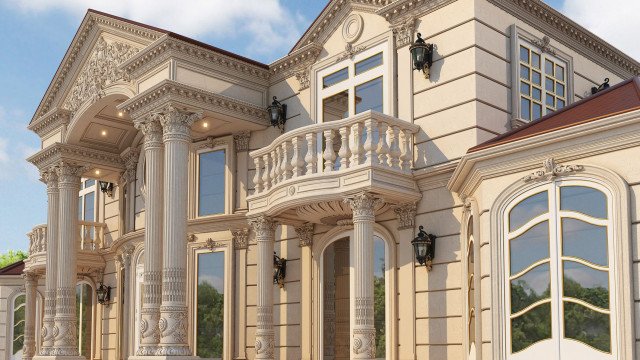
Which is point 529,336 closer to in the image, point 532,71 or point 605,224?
point 605,224

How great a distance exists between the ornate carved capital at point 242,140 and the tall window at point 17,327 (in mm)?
16924

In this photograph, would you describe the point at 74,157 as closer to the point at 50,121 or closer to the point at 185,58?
the point at 50,121

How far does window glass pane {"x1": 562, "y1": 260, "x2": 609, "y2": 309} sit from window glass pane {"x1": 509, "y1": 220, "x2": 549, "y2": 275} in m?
0.45

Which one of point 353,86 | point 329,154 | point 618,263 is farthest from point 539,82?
point 618,263

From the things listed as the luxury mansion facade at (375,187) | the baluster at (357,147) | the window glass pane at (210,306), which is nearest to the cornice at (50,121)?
the luxury mansion facade at (375,187)

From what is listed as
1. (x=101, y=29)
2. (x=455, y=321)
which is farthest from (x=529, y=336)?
(x=101, y=29)

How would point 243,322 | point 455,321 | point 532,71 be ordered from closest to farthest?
1. point 455,321
2. point 532,71
3. point 243,322

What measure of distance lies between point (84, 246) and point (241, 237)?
8410mm

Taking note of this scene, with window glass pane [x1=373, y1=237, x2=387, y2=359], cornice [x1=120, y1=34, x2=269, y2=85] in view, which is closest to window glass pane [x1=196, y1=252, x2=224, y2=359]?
cornice [x1=120, y1=34, x2=269, y2=85]

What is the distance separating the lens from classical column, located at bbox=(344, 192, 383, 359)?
50.0ft

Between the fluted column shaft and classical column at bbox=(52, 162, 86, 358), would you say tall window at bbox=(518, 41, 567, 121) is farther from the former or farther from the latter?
classical column at bbox=(52, 162, 86, 358)

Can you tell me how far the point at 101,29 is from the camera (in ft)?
76.0

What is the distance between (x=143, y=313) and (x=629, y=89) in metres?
11.6

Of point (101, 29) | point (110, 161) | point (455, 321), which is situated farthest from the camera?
point (110, 161)
